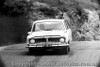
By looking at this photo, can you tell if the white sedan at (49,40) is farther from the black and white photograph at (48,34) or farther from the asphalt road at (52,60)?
the asphalt road at (52,60)

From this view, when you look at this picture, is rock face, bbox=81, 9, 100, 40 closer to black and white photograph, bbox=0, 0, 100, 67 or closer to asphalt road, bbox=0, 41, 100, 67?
black and white photograph, bbox=0, 0, 100, 67

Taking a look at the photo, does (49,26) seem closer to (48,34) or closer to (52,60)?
(48,34)

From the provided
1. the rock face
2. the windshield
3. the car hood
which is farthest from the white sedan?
the rock face

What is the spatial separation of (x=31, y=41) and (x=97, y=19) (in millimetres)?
19642

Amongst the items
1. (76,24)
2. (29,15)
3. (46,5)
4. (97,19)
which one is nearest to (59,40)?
(29,15)

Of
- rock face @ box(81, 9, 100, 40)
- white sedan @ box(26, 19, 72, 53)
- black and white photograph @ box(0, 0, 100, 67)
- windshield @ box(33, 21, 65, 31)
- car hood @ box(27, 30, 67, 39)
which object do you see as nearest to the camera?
black and white photograph @ box(0, 0, 100, 67)

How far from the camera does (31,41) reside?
415 inches

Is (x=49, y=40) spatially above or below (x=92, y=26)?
above

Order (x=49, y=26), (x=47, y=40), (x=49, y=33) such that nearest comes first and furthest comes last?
(x=47, y=40) → (x=49, y=33) → (x=49, y=26)

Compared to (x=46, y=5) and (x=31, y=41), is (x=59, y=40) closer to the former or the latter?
(x=31, y=41)

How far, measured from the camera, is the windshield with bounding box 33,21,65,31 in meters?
11.3

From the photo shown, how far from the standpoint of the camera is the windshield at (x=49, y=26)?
36.9 ft

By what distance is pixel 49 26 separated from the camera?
37.2 feet

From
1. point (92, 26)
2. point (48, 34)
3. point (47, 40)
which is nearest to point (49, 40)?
point (47, 40)
